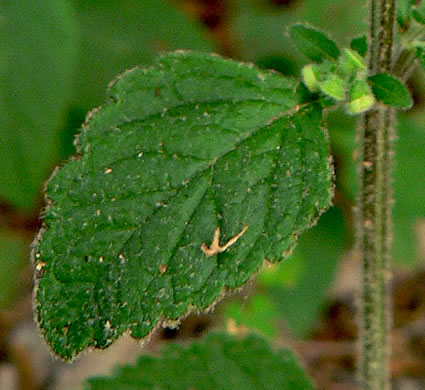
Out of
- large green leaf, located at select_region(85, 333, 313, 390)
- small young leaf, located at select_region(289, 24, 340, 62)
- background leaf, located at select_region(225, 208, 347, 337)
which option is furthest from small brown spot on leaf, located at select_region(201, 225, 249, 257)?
background leaf, located at select_region(225, 208, 347, 337)

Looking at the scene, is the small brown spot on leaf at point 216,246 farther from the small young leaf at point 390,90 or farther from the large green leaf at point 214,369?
the large green leaf at point 214,369

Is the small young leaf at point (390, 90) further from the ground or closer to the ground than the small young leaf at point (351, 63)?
closer to the ground

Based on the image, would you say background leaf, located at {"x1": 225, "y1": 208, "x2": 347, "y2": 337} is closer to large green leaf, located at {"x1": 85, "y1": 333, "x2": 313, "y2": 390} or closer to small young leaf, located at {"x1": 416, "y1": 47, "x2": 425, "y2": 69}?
large green leaf, located at {"x1": 85, "y1": 333, "x2": 313, "y2": 390}

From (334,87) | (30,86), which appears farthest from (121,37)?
(334,87)

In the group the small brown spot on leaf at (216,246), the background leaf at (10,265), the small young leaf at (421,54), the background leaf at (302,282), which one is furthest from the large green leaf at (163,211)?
the background leaf at (10,265)

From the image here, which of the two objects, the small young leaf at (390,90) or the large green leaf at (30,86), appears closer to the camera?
the small young leaf at (390,90)

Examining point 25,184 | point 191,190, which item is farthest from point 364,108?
point 25,184

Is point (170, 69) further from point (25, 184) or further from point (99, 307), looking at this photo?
point (25, 184)
